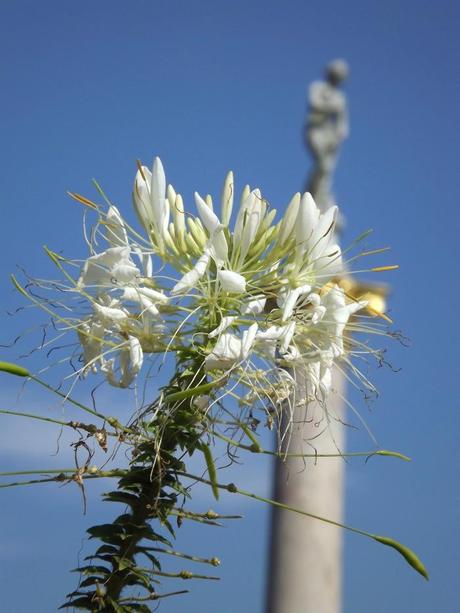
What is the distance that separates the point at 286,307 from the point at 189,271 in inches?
14.6

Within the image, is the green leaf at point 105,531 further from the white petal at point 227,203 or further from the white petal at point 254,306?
the white petal at point 227,203

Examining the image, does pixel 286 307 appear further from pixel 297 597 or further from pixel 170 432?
pixel 297 597

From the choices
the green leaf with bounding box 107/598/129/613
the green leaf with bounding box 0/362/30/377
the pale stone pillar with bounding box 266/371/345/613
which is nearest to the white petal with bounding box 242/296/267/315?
the green leaf with bounding box 0/362/30/377

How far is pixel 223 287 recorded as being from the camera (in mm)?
2783

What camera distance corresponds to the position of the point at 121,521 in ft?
8.62

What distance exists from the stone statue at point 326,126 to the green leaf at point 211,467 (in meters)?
10.6

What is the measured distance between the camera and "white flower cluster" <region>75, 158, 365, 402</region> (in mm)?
2838

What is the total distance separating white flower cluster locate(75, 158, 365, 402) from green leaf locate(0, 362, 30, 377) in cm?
42

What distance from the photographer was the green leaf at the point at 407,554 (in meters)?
2.48

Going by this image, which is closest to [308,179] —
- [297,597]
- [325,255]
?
[297,597]

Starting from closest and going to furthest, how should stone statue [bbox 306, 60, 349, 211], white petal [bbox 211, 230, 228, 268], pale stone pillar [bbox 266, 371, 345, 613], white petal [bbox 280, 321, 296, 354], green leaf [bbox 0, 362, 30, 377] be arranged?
green leaf [bbox 0, 362, 30, 377], white petal [bbox 280, 321, 296, 354], white petal [bbox 211, 230, 228, 268], pale stone pillar [bbox 266, 371, 345, 613], stone statue [bbox 306, 60, 349, 211]

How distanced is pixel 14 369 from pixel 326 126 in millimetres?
11746

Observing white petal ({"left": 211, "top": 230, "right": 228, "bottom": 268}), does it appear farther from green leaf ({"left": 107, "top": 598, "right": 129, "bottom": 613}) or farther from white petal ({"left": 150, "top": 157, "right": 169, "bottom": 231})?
green leaf ({"left": 107, "top": 598, "right": 129, "bottom": 613})

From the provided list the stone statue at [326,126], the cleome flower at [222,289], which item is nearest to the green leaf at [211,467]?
the cleome flower at [222,289]
